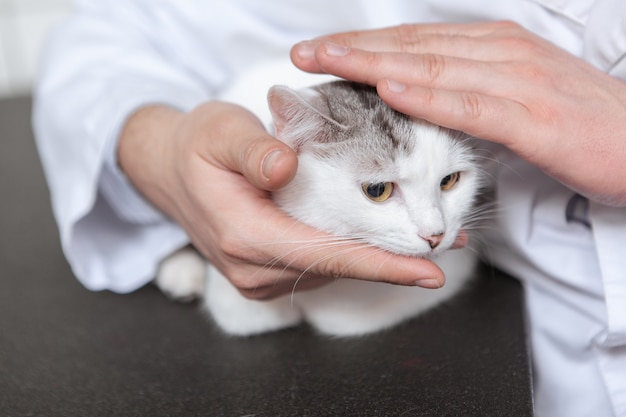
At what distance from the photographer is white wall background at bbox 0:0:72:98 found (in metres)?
3.17

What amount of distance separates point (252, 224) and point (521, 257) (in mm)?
461

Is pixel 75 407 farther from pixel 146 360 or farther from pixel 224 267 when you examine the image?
pixel 224 267

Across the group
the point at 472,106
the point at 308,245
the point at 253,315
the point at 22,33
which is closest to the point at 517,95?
the point at 472,106

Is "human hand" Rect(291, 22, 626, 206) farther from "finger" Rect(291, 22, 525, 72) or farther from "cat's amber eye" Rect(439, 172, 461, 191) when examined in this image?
"cat's amber eye" Rect(439, 172, 461, 191)

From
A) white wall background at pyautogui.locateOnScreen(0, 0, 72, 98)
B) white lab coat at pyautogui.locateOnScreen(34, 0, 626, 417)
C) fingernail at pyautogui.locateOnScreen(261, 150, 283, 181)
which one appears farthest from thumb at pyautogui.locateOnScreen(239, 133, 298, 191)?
white wall background at pyautogui.locateOnScreen(0, 0, 72, 98)

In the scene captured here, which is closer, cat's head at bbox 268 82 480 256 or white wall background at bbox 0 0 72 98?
cat's head at bbox 268 82 480 256

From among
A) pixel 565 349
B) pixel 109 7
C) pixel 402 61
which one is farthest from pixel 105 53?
pixel 565 349

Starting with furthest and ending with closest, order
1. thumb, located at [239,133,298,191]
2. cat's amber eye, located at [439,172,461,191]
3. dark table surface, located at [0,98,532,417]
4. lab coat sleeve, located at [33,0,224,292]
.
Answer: lab coat sleeve, located at [33,0,224,292], cat's amber eye, located at [439,172,461,191], dark table surface, located at [0,98,532,417], thumb, located at [239,133,298,191]

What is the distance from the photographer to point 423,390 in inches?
30.7

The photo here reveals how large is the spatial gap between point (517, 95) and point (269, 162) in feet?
1.00

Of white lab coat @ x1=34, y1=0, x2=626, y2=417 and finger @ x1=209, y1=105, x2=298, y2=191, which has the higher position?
finger @ x1=209, y1=105, x2=298, y2=191

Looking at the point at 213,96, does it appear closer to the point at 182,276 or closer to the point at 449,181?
the point at 182,276

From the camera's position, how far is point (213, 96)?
1273mm

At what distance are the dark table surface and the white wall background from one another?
8.01ft
